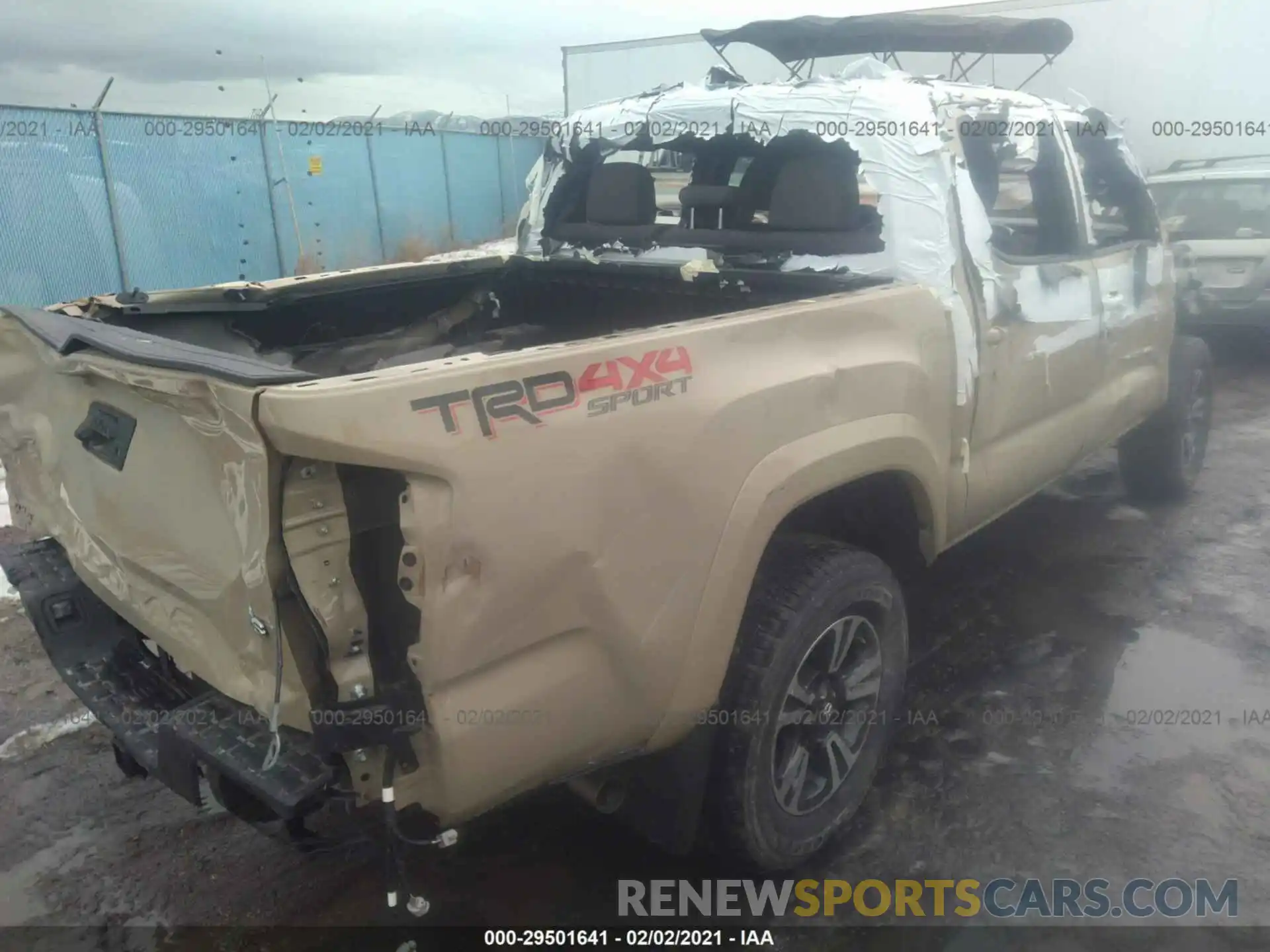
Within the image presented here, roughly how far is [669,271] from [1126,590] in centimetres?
264

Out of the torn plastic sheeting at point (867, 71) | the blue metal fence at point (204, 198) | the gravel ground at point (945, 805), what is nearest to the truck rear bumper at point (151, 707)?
the gravel ground at point (945, 805)

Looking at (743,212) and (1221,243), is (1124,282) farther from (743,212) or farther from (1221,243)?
(1221,243)

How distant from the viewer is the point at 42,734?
3.44m

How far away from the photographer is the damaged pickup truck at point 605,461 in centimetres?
173

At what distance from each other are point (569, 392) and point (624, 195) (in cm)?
216

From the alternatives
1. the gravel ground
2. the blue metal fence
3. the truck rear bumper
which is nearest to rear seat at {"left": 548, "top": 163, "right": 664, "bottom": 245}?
the gravel ground

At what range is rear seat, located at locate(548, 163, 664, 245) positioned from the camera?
376 centimetres

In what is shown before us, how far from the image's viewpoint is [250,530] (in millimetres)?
1746

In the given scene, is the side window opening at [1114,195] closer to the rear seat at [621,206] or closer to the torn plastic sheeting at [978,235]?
the torn plastic sheeting at [978,235]

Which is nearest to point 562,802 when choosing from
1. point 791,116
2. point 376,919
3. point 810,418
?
point 376,919

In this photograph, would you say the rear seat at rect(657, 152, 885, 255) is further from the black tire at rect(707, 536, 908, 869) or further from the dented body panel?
the black tire at rect(707, 536, 908, 869)

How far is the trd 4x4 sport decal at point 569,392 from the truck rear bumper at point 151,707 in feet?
2.34

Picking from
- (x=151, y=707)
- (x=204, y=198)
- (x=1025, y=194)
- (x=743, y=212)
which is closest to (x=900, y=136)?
(x=743, y=212)

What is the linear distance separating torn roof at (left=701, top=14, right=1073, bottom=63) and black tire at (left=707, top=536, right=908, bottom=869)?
12.8 feet
